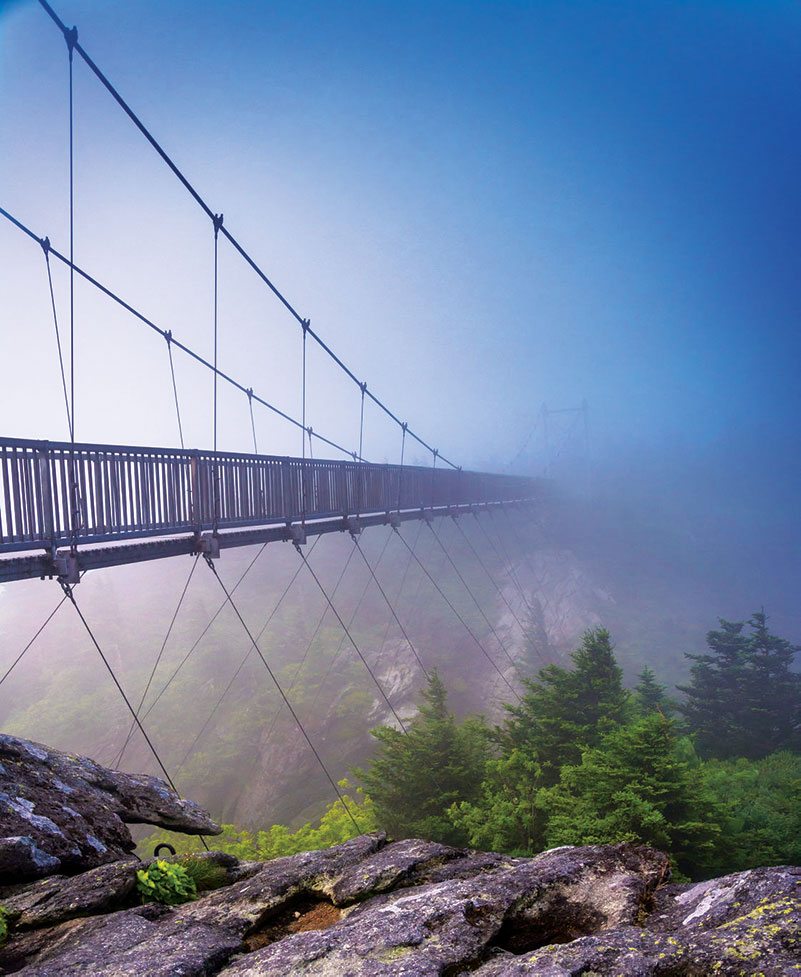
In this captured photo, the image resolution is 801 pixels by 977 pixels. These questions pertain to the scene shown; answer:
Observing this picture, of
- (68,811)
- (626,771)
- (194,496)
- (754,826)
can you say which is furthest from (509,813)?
(194,496)

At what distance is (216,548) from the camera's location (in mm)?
8031

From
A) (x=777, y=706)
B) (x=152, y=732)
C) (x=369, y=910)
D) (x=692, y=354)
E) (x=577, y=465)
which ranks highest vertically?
(x=692, y=354)

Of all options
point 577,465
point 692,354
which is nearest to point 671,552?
point 577,465

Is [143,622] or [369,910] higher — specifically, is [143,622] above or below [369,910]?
below

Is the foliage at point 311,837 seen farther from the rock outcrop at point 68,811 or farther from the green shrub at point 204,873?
the green shrub at point 204,873

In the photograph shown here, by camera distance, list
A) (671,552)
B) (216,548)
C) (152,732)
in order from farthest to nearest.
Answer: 1. (671,552)
2. (152,732)
3. (216,548)

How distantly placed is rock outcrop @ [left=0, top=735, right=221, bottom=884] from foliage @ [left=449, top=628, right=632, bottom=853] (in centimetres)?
495

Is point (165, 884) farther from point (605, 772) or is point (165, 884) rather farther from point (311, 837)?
point (311, 837)

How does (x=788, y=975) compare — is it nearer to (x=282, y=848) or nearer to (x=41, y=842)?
(x=41, y=842)

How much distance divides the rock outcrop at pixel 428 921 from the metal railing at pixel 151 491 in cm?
344

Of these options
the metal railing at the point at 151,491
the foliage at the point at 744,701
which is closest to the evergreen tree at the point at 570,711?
the foliage at the point at 744,701

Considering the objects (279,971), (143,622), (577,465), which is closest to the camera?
(279,971)

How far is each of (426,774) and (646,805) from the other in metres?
5.58

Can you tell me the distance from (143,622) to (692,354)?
207197mm
